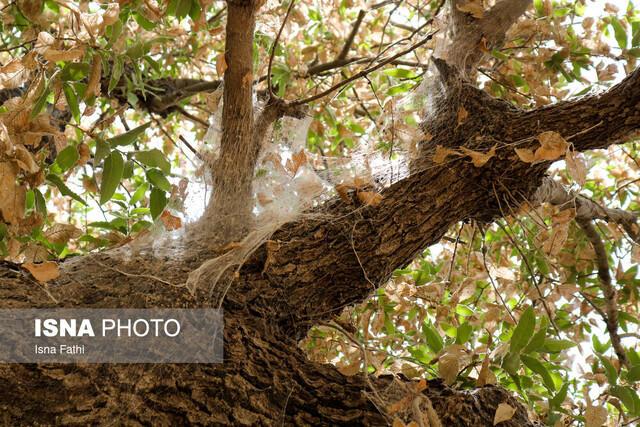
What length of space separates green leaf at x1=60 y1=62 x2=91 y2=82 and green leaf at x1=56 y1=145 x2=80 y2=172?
241 mm

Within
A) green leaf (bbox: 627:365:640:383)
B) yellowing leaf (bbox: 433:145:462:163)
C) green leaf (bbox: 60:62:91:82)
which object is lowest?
green leaf (bbox: 627:365:640:383)

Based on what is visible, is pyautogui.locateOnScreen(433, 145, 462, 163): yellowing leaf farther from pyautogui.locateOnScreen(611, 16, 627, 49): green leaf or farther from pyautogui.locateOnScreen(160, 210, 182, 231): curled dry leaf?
pyautogui.locateOnScreen(611, 16, 627, 49): green leaf

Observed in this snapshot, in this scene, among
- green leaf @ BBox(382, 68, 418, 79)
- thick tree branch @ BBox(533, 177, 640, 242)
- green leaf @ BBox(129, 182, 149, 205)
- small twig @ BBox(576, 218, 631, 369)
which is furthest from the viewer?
small twig @ BBox(576, 218, 631, 369)

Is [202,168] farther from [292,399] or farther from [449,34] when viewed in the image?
[449,34]

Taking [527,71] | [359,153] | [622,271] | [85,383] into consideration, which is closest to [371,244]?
[359,153]

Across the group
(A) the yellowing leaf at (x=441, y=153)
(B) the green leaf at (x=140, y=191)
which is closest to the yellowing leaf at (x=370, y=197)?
(A) the yellowing leaf at (x=441, y=153)

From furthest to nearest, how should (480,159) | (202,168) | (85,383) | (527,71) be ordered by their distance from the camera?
(527,71) → (202,168) → (480,159) → (85,383)

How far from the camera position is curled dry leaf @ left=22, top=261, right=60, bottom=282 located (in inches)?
53.8

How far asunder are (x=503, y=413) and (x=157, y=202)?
54.4 inches

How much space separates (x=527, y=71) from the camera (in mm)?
2770

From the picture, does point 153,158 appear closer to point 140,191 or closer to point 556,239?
point 140,191

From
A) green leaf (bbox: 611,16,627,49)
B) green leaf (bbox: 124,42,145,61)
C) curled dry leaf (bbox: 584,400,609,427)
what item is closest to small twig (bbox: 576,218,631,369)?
green leaf (bbox: 611,16,627,49)

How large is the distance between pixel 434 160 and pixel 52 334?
119 cm

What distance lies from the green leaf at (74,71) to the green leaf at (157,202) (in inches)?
20.7
